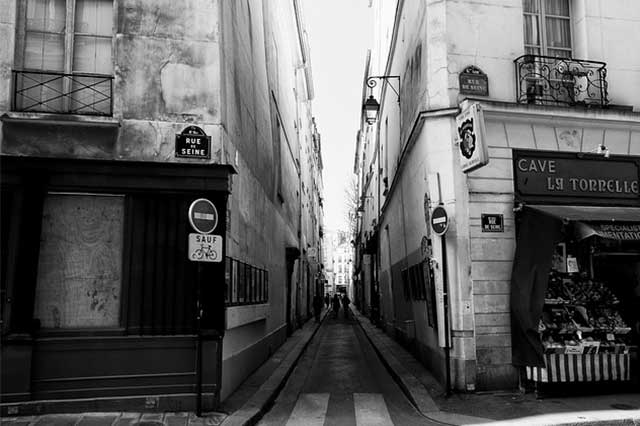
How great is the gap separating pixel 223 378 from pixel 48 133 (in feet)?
14.8

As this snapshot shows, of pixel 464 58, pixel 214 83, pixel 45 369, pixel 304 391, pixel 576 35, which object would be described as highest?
pixel 576 35

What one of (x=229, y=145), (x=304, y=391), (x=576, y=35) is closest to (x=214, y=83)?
(x=229, y=145)

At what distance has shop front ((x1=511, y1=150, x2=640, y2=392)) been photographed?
8.94m

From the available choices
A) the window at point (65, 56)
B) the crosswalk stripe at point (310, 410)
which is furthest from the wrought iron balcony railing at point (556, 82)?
the window at point (65, 56)

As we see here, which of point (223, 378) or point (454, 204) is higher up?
point (454, 204)

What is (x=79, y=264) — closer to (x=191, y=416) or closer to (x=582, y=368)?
(x=191, y=416)

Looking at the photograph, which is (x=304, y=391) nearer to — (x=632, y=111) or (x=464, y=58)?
(x=464, y=58)

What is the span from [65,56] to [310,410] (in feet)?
21.8

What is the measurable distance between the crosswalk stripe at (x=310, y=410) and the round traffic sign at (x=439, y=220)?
11.5 feet

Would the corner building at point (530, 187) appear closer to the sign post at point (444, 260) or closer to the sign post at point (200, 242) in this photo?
the sign post at point (444, 260)

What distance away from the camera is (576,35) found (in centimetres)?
1074

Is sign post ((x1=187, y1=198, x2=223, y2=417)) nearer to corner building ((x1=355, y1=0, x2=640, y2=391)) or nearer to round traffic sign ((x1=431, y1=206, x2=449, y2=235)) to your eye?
round traffic sign ((x1=431, y1=206, x2=449, y2=235))

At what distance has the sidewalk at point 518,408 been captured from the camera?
24.2 feet

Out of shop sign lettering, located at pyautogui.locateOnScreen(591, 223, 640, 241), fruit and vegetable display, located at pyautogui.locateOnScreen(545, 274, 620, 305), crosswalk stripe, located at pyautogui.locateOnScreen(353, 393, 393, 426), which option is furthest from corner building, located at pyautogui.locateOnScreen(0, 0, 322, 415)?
shop sign lettering, located at pyautogui.locateOnScreen(591, 223, 640, 241)
